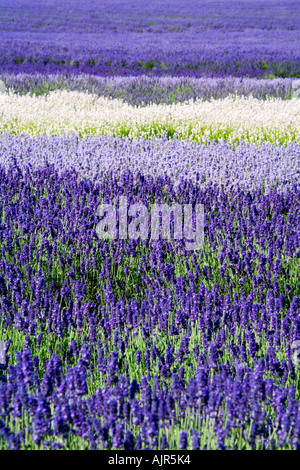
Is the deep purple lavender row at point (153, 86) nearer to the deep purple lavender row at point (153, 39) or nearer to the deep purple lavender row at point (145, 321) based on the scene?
the deep purple lavender row at point (153, 39)

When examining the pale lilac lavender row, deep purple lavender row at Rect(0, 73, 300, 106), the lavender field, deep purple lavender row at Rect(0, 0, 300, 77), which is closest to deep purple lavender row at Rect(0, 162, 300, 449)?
the lavender field

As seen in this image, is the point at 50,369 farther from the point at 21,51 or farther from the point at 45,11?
the point at 45,11

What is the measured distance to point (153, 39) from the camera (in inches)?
886

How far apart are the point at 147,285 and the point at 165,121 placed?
5.43m

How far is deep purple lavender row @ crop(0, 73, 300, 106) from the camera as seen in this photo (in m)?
11.6

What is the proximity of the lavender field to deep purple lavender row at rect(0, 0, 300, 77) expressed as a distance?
7435mm

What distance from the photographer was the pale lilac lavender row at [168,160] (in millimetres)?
5188

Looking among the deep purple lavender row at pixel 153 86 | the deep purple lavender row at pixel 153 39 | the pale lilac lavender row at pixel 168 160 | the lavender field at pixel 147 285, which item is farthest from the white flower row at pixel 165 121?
the deep purple lavender row at pixel 153 39

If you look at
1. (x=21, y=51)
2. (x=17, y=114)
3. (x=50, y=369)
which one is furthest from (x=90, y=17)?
(x=50, y=369)

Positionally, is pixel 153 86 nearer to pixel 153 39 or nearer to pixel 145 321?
pixel 145 321

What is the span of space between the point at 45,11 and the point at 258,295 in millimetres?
34914

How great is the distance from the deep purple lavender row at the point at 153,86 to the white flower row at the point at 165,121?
2.62 m

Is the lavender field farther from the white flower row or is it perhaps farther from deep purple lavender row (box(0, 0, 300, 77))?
deep purple lavender row (box(0, 0, 300, 77))

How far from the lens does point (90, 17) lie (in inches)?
1266
